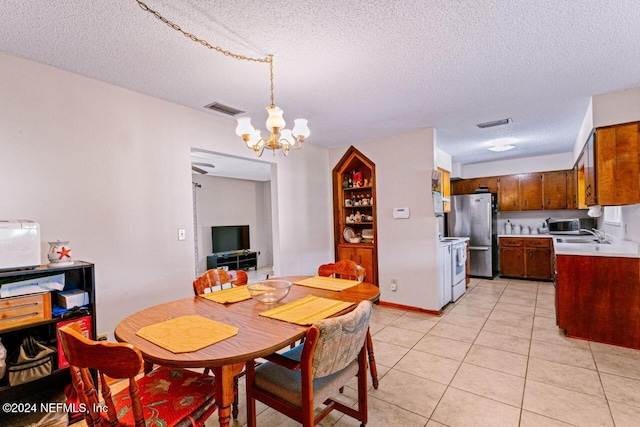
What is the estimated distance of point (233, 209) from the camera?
780 cm

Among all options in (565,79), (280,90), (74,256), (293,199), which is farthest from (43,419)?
(565,79)

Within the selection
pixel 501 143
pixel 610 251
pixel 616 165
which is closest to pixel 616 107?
pixel 616 165

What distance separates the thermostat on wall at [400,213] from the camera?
4.06 metres

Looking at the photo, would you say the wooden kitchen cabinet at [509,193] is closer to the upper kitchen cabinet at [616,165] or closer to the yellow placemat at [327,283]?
the upper kitchen cabinet at [616,165]

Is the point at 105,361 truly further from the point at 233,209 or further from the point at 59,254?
the point at 233,209

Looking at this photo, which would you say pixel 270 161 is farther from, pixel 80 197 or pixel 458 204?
pixel 458 204

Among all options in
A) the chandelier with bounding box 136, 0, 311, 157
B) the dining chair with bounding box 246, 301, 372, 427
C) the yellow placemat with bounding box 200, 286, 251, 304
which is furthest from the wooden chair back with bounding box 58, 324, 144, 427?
the chandelier with bounding box 136, 0, 311, 157

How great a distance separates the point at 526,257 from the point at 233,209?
21.3ft

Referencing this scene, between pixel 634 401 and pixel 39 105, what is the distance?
4501 mm

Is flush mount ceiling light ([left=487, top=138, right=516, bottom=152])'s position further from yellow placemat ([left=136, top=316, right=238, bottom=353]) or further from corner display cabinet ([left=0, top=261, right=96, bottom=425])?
corner display cabinet ([left=0, top=261, right=96, bottom=425])

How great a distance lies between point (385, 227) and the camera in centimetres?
430

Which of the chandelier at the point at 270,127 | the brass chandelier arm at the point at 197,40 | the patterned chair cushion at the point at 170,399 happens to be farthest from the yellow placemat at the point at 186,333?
the brass chandelier arm at the point at 197,40

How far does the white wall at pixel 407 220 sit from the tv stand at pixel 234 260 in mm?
4163

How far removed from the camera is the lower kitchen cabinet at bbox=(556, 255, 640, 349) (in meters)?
2.73
